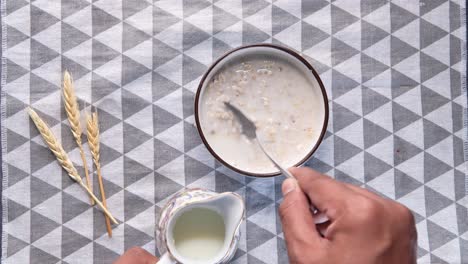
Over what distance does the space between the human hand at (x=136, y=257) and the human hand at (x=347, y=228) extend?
0.37 metres

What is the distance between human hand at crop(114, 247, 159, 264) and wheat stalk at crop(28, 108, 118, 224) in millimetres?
80

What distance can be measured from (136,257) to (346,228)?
0.48 meters

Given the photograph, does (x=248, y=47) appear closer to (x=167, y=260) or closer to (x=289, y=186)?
(x=289, y=186)

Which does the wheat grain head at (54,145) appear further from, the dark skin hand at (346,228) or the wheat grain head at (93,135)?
the dark skin hand at (346,228)

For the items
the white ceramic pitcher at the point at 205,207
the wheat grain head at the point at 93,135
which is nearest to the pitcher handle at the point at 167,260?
the white ceramic pitcher at the point at 205,207

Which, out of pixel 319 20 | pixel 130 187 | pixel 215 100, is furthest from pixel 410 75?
pixel 130 187

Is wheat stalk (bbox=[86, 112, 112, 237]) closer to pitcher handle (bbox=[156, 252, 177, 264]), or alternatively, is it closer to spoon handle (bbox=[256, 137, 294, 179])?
pitcher handle (bbox=[156, 252, 177, 264])

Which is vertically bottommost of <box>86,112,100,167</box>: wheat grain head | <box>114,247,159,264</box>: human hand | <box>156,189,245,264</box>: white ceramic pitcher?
<box>114,247,159,264</box>: human hand

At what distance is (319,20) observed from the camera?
1.34 metres

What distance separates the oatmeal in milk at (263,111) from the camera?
Result: 1.26 metres

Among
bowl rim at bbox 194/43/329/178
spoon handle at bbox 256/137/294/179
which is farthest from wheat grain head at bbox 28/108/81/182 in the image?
spoon handle at bbox 256/137/294/179

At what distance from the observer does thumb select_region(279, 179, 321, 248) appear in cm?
99

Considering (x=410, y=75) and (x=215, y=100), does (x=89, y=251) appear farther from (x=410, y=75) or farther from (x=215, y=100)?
(x=410, y=75)

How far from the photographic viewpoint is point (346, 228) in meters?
0.99
